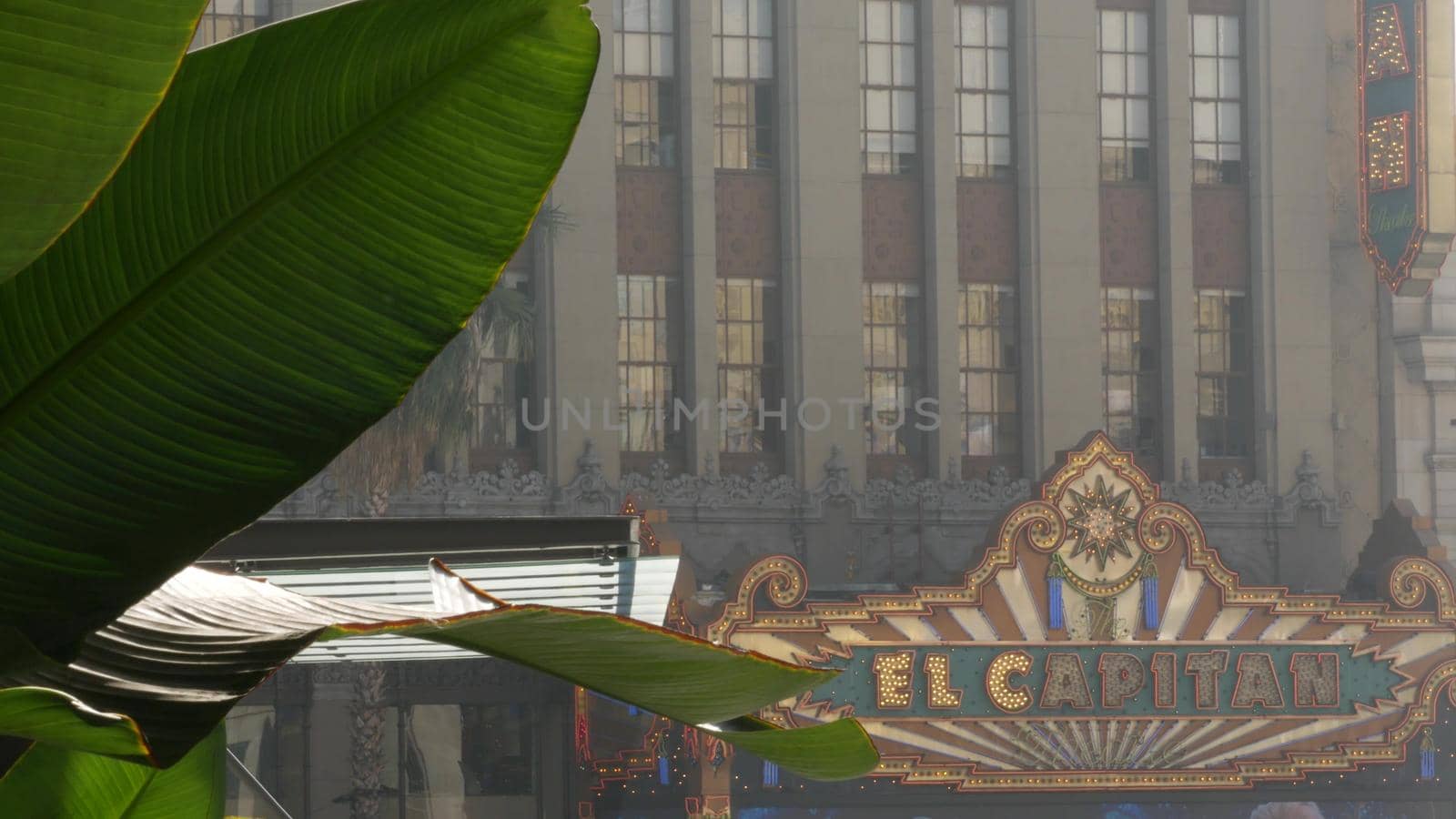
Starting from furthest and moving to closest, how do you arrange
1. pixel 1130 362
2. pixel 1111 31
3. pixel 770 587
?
pixel 1111 31
pixel 1130 362
pixel 770 587

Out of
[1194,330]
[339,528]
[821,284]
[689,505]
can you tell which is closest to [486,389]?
[689,505]

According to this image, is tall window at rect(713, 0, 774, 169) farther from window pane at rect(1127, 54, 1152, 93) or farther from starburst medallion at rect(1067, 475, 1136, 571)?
starburst medallion at rect(1067, 475, 1136, 571)

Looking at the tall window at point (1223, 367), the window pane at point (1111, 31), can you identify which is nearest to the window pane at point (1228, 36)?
the window pane at point (1111, 31)

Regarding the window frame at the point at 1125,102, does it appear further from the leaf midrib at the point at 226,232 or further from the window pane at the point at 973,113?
the leaf midrib at the point at 226,232

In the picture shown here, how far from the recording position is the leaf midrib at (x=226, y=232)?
1083 millimetres

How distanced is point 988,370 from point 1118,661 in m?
13.1

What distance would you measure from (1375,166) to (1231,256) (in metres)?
4.07

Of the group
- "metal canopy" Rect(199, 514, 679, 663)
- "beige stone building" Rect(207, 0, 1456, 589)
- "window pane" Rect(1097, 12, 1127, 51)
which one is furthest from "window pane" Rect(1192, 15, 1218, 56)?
"metal canopy" Rect(199, 514, 679, 663)

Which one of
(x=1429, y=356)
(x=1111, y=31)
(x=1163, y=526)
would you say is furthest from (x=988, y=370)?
(x=1163, y=526)

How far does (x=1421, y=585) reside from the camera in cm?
2489

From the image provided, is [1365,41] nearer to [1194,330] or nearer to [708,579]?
[1194,330]

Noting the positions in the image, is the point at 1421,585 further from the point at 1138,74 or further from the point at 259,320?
the point at 259,320

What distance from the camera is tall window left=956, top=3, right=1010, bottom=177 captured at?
120 feet

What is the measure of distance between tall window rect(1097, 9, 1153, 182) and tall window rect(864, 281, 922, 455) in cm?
533
